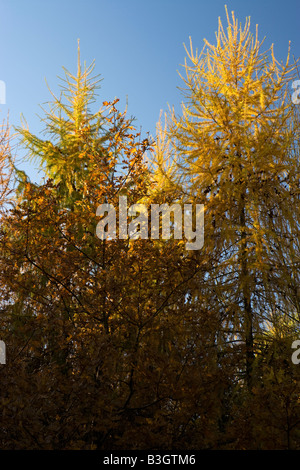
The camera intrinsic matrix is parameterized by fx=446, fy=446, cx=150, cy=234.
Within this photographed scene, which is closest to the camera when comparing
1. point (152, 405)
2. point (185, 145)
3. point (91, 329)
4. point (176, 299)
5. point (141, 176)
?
point (152, 405)

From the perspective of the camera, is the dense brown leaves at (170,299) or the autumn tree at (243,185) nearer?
the dense brown leaves at (170,299)

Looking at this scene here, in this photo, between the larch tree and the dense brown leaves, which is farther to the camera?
the larch tree

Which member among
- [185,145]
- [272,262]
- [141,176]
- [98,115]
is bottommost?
[272,262]

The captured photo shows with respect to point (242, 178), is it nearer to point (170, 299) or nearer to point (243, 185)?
point (243, 185)

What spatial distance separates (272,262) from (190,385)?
167 inches

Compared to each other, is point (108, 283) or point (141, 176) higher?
point (141, 176)

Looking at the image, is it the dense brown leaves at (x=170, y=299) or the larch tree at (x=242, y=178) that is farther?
the larch tree at (x=242, y=178)

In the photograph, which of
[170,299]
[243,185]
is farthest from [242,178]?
[170,299]

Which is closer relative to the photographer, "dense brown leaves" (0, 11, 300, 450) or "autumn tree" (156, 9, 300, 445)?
"dense brown leaves" (0, 11, 300, 450)

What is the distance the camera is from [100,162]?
6848 millimetres

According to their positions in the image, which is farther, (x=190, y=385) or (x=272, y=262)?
(x=272, y=262)
